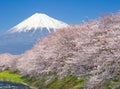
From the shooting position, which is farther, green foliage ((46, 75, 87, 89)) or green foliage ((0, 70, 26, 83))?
green foliage ((0, 70, 26, 83))

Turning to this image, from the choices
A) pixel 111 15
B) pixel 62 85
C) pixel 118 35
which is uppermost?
pixel 111 15

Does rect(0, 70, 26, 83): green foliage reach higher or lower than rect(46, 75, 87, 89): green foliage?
higher

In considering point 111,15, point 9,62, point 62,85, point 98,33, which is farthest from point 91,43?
point 9,62

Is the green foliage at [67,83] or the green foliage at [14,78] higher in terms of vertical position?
the green foliage at [14,78]

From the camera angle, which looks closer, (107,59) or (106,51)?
(107,59)

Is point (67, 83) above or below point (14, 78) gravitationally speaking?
below

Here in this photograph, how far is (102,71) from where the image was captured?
1390 inches

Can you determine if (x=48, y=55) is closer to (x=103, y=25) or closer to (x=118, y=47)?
(x=103, y=25)

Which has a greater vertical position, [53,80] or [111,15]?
[111,15]

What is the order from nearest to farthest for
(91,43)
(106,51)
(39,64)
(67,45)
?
(106,51) → (91,43) → (67,45) → (39,64)

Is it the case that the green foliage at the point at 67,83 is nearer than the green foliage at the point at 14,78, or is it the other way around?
the green foliage at the point at 67,83

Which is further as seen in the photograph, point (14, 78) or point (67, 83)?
point (14, 78)

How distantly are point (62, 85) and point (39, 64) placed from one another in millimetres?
19586

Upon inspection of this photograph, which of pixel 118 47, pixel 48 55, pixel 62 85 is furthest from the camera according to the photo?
pixel 48 55
